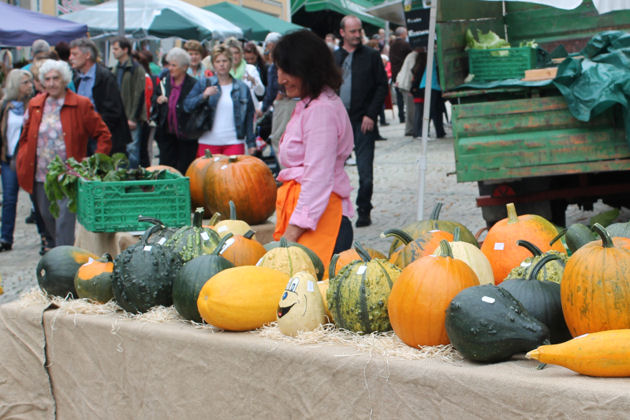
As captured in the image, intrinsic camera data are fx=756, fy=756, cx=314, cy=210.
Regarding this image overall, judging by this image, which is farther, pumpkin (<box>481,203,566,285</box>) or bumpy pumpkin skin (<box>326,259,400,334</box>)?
pumpkin (<box>481,203,566,285</box>)

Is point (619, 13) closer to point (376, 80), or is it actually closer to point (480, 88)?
point (376, 80)

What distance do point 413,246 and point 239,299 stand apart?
0.74 m

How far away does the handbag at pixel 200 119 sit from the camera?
7680 mm

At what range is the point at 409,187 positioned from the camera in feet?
36.9

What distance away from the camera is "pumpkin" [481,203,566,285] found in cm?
302

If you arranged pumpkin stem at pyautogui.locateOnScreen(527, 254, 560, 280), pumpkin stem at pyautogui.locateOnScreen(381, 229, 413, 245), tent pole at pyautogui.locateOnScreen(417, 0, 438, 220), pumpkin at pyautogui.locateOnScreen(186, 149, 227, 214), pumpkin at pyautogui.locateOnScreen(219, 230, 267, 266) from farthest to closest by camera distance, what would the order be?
tent pole at pyautogui.locateOnScreen(417, 0, 438, 220) → pumpkin at pyautogui.locateOnScreen(186, 149, 227, 214) → pumpkin at pyautogui.locateOnScreen(219, 230, 267, 266) → pumpkin stem at pyautogui.locateOnScreen(381, 229, 413, 245) → pumpkin stem at pyautogui.locateOnScreen(527, 254, 560, 280)

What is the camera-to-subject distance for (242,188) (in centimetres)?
575

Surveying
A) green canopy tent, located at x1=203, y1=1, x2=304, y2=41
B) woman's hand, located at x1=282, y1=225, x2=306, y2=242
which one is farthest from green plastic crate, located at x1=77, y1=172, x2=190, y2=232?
green canopy tent, located at x1=203, y1=1, x2=304, y2=41

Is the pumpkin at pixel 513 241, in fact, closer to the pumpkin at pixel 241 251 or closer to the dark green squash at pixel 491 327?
the dark green squash at pixel 491 327

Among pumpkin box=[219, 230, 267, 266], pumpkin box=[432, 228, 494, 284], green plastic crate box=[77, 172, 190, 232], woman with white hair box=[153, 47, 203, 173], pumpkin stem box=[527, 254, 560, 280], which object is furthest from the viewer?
woman with white hair box=[153, 47, 203, 173]

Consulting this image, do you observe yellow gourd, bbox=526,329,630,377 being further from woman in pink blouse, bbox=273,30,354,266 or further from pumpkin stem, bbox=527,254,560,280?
woman in pink blouse, bbox=273,30,354,266

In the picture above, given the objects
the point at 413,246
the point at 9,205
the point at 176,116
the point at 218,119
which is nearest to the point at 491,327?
the point at 413,246

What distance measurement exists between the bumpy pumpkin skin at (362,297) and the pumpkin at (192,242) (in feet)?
2.85

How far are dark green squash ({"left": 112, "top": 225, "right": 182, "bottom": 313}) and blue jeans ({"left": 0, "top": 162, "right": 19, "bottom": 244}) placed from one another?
6.19 m
